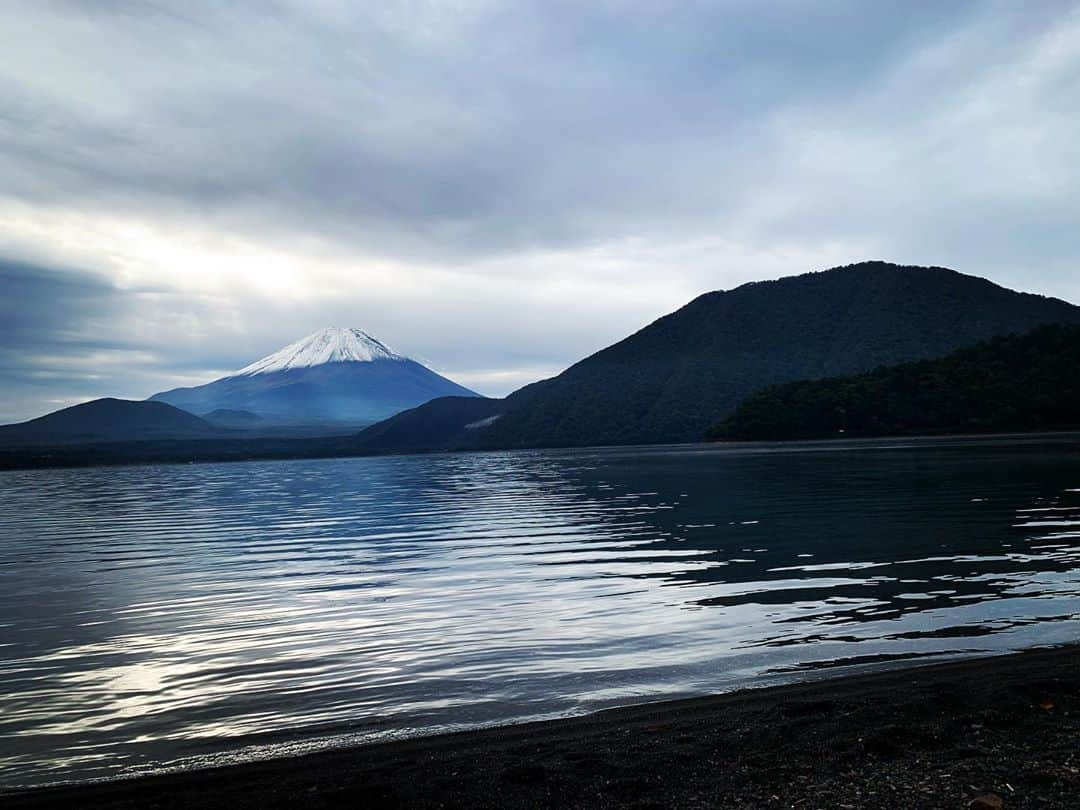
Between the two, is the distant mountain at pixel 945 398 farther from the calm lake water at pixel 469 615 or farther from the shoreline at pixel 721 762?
the shoreline at pixel 721 762

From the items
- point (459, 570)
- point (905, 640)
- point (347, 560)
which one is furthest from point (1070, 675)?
point (347, 560)

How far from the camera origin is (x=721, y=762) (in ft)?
31.1

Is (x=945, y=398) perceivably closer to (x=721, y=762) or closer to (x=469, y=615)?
(x=469, y=615)

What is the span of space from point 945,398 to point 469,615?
16658 cm

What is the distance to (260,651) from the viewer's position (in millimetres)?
17312

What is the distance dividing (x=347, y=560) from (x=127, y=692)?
16493mm

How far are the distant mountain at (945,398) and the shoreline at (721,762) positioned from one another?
159 meters

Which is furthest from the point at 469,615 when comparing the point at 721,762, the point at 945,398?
the point at 945,398

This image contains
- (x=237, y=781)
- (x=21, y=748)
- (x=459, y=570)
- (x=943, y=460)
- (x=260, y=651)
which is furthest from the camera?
(x=943, y=460)

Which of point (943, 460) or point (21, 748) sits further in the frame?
point (943, 460)

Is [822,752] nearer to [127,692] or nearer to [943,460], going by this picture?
[127,692]

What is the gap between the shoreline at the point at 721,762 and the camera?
8547 mm

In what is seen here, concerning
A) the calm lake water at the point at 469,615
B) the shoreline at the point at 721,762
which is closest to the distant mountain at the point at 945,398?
the calm lake water at the point at 469,615

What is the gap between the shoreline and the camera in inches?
336
